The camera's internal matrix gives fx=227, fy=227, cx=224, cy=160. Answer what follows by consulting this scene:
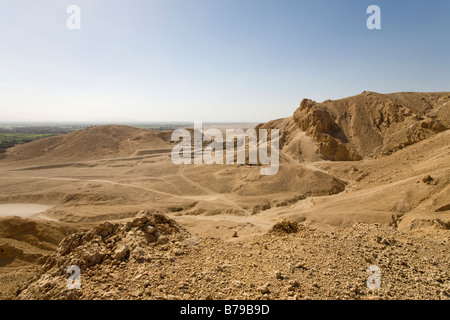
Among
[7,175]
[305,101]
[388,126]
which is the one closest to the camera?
[7,175]

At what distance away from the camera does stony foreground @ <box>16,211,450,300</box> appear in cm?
471

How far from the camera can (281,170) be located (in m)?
27.8

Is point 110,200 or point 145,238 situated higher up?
point 145,238

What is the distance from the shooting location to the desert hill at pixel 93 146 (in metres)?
46.2

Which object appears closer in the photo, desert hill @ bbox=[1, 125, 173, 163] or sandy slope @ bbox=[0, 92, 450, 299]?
sandy slope @ bbox=[0, 92, 450, 299]

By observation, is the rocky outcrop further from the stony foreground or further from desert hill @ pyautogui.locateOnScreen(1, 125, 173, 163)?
desert hill @ pyautogui.locateOnScreen(1, 125, 173, 163)

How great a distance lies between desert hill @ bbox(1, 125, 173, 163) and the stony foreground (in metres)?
44.6

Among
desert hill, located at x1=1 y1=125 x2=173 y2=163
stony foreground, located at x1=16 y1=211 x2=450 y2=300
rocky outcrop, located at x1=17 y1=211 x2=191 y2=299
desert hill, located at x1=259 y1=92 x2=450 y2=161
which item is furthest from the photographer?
desert hill, located at x1=1 y1=125 x2=173 y2=163

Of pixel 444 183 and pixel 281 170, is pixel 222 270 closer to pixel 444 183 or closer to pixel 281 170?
pixel 444 183

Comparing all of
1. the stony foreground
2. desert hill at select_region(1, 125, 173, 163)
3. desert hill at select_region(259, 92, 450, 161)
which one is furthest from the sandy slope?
desert hill at select_region(1, 125, 173, 163)

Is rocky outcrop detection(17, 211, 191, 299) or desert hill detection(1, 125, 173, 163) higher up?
desert hill detection(1, 125, 173, 163)

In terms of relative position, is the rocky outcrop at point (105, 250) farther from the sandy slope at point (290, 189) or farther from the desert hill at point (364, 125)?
the desert hill at point (364, 125)
